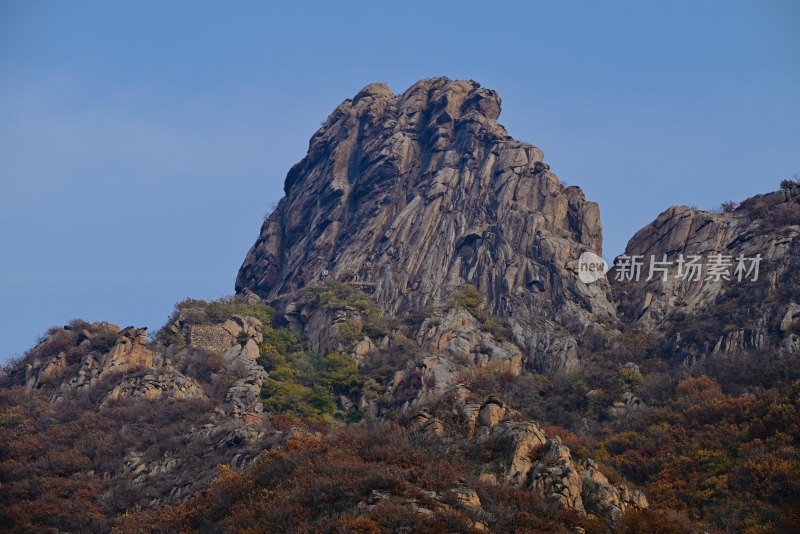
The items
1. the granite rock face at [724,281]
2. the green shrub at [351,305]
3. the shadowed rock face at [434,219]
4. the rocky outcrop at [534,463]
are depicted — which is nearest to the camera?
the rocky outcrop at [534,463]

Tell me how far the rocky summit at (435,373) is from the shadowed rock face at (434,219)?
0.98 feet

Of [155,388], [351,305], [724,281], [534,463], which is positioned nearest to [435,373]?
[351,305]

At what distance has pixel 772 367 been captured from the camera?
65062 millimetres

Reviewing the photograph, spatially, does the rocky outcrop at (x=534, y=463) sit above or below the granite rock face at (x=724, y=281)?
below

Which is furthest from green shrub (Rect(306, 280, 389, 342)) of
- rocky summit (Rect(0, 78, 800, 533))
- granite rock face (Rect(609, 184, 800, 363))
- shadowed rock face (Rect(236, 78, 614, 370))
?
granite rock face (Rect(609, 184, 800, 363))

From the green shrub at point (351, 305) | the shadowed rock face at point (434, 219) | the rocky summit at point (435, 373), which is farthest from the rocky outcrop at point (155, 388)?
the shadowed rock face at point (434, 219)

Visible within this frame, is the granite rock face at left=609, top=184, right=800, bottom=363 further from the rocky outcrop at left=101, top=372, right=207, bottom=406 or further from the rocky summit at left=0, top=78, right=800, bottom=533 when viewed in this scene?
the rocky outcrop at left=101, top=372, right=207, bottom=406

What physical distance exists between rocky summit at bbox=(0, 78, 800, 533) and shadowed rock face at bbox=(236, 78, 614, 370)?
11.7 inches

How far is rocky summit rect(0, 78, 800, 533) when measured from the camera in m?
43.4

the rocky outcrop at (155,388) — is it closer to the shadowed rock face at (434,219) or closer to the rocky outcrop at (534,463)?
the rocky outcrop at (534,463)

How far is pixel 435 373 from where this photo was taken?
239 feet

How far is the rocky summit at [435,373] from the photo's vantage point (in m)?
43.4

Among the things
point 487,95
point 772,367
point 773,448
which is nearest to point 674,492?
point 773,448

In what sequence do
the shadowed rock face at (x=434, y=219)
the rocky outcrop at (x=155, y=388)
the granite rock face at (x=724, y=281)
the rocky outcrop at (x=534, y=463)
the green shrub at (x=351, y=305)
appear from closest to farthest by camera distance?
1. the rocky outcrop at (x=534, y=463)
2. the rocky outcrop at (x=155, y=388)
3. the granite rock face at (x=724, y=281)
4. the green shrub at (x=351, y=305)
5. the shadowed rock face at (x=434, y=219)
